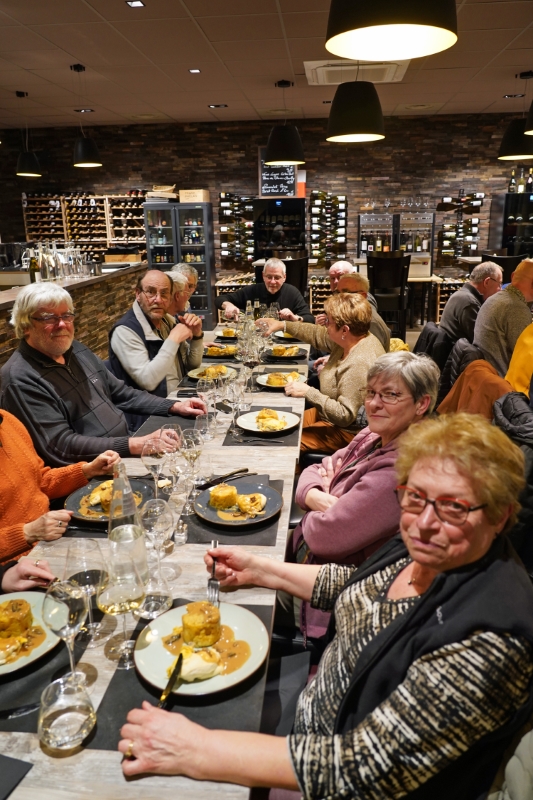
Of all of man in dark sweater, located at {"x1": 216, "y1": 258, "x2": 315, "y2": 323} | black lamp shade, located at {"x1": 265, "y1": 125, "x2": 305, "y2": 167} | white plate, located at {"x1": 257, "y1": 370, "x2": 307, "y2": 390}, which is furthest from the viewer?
man in dark sweater, located at {"x1": 216, "y1": 258, "x2": 315, "y2": 323}

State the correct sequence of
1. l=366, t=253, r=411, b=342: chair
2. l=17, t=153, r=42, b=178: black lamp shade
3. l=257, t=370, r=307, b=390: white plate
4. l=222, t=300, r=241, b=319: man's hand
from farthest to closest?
A: 1. l=17, t=153, r=42, b=178: black lamp shade
2. l=366, t=253, r=411, b=342: chair
3. l=222, t=300, r=241, b=319: man's hand
4. l=257, t=370, r=307, b=390: white plate

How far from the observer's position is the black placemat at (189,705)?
1.16 m

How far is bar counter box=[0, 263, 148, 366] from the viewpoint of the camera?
20.2 ft

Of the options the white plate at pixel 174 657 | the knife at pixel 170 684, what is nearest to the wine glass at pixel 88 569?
the white plate at pixel 174 657

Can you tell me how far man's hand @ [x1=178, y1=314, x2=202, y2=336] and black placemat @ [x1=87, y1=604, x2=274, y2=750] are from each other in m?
2.87

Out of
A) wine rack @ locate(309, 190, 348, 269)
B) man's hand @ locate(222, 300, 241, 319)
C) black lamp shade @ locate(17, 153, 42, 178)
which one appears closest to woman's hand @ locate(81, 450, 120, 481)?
man's hand @ locate(222, 300, 241, 319)

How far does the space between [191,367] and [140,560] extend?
2843 millimetres

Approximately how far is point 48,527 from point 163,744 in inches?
36.3

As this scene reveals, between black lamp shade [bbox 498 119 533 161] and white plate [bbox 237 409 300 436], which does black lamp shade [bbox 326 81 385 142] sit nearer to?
white plate [bbox 237 409 300 436]

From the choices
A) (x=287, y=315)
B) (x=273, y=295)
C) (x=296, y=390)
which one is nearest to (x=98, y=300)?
(x=273, y=295)

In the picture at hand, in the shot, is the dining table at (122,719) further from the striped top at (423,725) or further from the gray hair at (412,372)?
the gray hair at (412,372)

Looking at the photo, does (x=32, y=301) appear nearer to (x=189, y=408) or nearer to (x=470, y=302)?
(x=189, y=408)

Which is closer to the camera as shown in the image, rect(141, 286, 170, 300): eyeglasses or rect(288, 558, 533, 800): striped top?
rect(288, 558, 533, 800): striped top

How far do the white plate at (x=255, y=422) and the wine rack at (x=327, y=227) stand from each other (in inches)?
311
